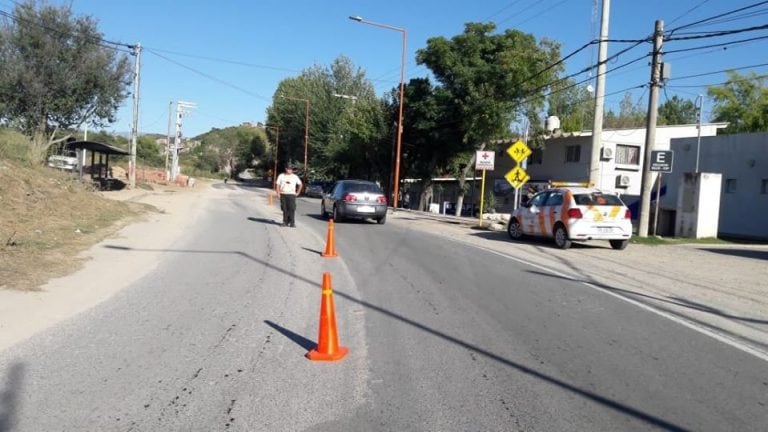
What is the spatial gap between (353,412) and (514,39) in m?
36.7

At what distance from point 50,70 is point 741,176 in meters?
32.2

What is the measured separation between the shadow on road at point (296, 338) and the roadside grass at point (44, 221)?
3635 millimetres

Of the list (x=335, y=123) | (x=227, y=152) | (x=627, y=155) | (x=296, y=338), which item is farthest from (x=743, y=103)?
(x=227, y=152)

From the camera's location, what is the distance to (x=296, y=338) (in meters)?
6.71

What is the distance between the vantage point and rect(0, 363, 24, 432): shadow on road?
4.30 m

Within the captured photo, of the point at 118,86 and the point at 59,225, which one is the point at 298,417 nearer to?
the point at 59,225

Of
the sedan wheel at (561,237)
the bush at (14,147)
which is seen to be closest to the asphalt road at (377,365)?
the sedan wheel at (561,237)

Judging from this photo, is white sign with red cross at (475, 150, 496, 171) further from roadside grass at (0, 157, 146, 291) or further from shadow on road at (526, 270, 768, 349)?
shadow on road at (526, 270, 768, 349)

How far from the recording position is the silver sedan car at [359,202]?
22.3 m

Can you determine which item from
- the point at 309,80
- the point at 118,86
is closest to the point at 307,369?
the point at 118,86

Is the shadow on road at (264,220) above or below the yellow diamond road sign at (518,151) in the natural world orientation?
below

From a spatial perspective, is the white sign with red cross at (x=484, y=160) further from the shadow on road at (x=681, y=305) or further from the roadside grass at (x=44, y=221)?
the shadow on road at (x=681, y=305)

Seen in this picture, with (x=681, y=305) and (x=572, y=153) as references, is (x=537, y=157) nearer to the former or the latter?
(x=572, y=153)

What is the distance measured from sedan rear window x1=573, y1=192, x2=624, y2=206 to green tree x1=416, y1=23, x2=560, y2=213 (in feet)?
67.2
